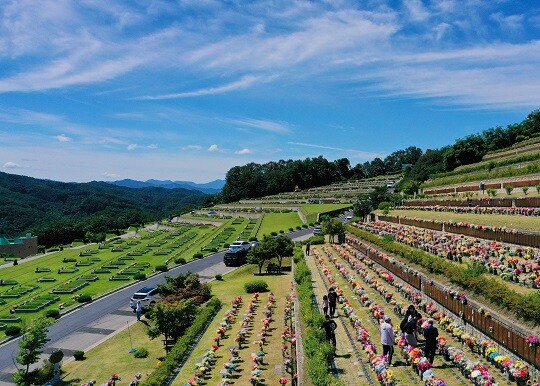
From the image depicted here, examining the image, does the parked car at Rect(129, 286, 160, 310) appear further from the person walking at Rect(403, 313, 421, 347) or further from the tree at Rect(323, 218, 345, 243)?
the person walking at Rect(403, 313, 421, 347)

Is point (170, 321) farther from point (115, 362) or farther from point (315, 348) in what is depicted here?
point (315, 348)

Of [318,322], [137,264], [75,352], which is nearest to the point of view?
[318,322]

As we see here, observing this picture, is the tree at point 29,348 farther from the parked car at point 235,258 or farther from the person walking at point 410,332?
the parked car at point 235,258

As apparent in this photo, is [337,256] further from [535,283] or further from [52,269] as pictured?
[52,269]

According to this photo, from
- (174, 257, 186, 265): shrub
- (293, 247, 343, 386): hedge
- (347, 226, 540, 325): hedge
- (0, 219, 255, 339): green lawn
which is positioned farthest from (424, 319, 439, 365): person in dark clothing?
(174, 257, 186, 265): shrub

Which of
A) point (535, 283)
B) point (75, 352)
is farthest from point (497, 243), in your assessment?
point (75, 352)

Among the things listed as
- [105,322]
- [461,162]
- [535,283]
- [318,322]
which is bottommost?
[105,322]
